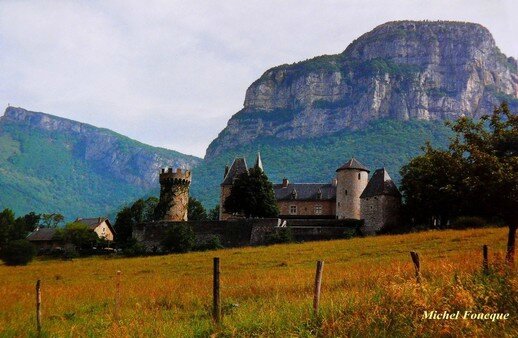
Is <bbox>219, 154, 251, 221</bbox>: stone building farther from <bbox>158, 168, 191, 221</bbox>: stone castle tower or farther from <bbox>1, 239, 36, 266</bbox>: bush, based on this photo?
<bbox>1, 239, 36, 266</bbox>: bush

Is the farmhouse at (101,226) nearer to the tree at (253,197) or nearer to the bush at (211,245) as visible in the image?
the tree at (253,197)

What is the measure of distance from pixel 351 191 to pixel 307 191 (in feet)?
41.6

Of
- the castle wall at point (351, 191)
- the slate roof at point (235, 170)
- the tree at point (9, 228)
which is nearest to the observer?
the castle wall at point (351, 191)

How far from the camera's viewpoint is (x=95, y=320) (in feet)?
39.4

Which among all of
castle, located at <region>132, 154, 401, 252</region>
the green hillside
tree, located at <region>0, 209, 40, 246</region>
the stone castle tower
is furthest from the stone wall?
the green hillside

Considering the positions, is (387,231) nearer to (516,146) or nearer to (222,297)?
(516,146)

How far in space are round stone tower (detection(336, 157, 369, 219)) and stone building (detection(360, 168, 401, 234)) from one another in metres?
7.20

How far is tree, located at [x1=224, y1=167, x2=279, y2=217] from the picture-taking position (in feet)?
191

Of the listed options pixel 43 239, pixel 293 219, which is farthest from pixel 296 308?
pixel 43 239

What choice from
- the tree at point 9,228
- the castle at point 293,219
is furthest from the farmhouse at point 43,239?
the castle at point 293,219

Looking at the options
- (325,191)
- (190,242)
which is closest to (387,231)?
(190,242)

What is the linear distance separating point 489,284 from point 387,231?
130ft

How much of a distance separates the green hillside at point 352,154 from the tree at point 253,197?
101m

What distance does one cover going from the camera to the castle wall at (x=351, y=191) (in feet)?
196
